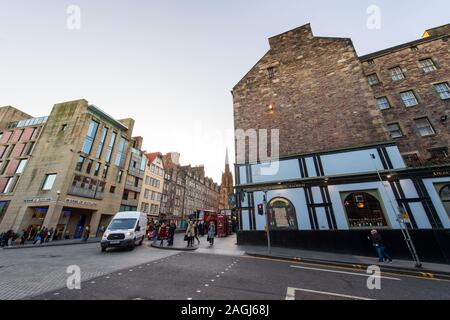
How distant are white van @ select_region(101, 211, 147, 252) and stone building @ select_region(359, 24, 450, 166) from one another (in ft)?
72.5

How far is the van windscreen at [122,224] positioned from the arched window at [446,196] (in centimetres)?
2004

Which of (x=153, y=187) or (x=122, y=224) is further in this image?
(x=153, y=187)

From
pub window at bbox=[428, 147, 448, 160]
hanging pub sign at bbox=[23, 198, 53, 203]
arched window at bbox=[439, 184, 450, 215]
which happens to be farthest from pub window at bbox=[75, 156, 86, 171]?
pub window at bbox=[428, 147, 448, 160]

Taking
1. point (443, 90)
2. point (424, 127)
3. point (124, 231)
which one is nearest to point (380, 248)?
point (424, 127)

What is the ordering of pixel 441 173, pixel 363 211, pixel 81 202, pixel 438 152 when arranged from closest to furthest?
pixel 441 173 < pixel 363 211 < pixel 438 152 < pixel 81 202

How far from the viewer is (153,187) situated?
41.8m

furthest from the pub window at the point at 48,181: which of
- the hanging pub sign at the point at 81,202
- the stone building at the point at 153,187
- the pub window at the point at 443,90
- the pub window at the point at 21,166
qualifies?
the pub window at the point at 443,90

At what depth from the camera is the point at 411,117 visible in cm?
1616

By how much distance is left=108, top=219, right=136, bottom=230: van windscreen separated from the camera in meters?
13.2

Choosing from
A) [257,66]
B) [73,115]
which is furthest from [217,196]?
[257,66]

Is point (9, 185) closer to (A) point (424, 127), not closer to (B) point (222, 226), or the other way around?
(B) point (222, 226)

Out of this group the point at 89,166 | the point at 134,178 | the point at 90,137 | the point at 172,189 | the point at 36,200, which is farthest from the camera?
the point at 172,189

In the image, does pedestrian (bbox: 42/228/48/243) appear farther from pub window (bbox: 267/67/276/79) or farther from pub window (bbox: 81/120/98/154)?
pub window (bbox: 267/67/276/79)

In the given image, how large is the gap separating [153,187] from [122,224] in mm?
Result: 29863
